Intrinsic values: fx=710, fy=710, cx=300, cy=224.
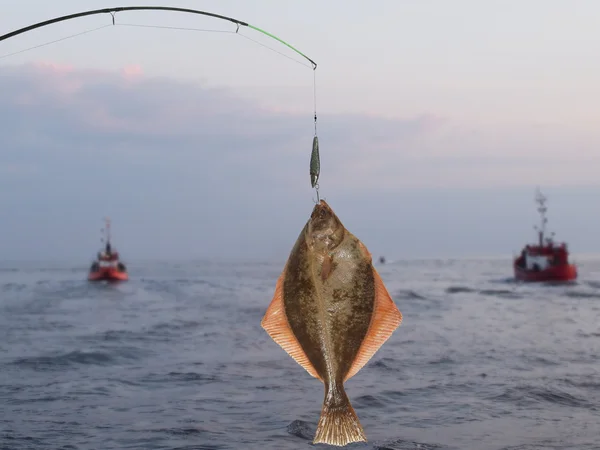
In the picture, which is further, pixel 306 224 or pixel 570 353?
pixel 570 353

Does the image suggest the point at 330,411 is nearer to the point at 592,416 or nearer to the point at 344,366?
the point at 344,366

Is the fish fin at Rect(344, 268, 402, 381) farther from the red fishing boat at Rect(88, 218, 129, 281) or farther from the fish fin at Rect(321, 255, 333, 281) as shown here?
the red fishing boat at Rect(88, 218, 129, 281)

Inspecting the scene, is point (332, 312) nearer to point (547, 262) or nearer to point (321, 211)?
point (321, 211)

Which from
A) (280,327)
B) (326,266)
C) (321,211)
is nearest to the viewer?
(321,211)

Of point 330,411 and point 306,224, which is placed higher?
point 306,224

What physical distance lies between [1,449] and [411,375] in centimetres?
896

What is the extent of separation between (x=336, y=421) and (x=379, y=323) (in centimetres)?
71

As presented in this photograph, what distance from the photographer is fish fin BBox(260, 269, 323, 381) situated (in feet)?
14.9

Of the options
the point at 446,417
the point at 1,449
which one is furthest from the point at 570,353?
the point at 1,449

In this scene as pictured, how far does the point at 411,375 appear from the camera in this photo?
15922mm

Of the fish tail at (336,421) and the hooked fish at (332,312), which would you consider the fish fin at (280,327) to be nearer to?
the hooked fish at (332,312)

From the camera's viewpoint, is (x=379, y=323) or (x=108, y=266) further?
(x=108, y=266)

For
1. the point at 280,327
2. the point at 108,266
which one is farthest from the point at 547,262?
the point at 280,327

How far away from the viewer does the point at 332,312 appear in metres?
4.57
